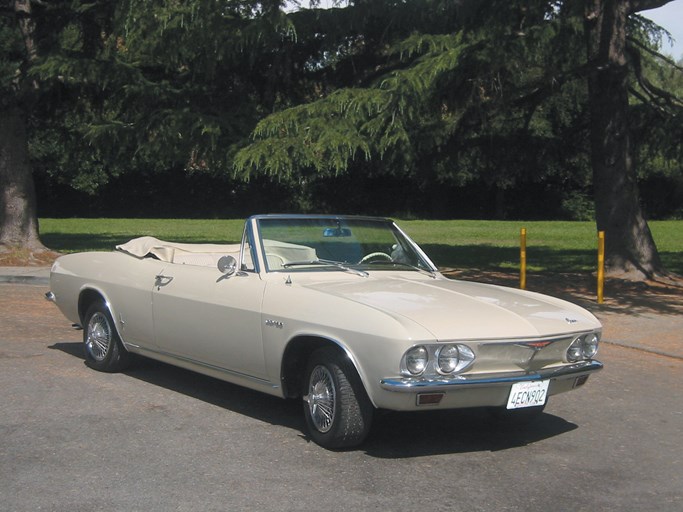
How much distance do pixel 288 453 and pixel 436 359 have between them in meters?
1.13

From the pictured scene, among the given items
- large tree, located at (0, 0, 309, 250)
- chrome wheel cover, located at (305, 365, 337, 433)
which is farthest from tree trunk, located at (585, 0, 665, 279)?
chrome wheel cover, located at (305, 365, 337, 433)

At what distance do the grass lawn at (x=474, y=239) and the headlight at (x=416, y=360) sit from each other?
41.3 ft

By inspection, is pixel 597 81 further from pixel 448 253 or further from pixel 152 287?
pixel 152 287

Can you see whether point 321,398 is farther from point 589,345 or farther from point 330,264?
point 589,345

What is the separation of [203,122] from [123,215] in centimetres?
2955

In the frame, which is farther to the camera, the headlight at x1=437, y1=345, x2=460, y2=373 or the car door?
the car door

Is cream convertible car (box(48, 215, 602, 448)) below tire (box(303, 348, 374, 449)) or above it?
above

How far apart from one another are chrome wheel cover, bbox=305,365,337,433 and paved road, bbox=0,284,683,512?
0.19 metres

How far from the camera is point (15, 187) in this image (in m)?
18.5

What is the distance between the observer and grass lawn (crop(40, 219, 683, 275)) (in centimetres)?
1970

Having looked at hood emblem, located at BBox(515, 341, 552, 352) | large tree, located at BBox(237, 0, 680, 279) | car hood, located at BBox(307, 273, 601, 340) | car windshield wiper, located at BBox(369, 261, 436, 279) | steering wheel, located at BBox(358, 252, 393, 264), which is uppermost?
large tree, located at BBox(237, 0, 680, 279)

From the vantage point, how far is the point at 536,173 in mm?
18594

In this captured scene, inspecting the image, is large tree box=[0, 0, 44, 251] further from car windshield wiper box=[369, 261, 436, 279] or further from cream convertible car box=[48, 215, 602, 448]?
car windshield wiper box=[369, 261, 436, 279]

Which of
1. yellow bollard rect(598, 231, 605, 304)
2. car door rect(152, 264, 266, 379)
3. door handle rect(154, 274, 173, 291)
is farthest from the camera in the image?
yellow bollard rect(598, 231, 605, 304)
